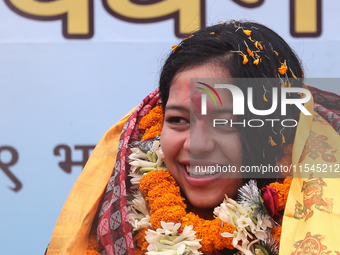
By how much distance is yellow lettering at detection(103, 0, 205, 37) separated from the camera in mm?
2617

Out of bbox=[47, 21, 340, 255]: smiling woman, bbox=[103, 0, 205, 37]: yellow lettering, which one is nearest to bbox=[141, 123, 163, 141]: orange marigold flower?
Result: bbox=[47, 21, 340, 255]: smiling woman

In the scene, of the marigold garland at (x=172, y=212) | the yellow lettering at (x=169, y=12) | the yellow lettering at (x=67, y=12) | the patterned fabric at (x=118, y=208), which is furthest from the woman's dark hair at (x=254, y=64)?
the yellow lettering at (x=67, y=12)

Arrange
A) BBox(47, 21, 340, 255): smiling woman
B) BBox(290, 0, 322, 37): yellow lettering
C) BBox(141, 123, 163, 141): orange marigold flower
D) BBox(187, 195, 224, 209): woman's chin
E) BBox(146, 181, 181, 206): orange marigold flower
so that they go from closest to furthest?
BBox(47, 21, 340, 255): smiling woman → BBox(187, 195, 224, 209): woman's chin → BBox(146, 181, 181, 206): orange marigold flower → BBox(141, 123, 163, 141): orange marigold flower → BBox(290, 0, 322, 37): yellow lettering

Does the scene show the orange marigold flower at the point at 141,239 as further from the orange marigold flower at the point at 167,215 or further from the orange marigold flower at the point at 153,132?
the orange marigold flower at the point at 153,132

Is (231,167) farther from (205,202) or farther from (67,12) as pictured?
(67,12)

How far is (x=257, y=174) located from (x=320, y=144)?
0.27 meters

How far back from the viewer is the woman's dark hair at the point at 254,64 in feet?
4.52

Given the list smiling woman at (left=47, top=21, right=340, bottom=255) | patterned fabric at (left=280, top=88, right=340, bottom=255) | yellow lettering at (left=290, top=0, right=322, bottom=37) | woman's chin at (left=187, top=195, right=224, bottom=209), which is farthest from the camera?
yellow lettering at (left=290, top=0, right=322, bottom=37)

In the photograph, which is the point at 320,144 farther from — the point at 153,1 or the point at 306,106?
the point at 153,1

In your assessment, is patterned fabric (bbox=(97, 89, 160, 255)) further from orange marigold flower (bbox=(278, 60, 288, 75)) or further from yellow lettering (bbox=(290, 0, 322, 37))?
yellow lettering (bbox=(290, 0, 322, 37))

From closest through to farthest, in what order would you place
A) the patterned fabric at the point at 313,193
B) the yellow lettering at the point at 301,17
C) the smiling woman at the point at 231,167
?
the patterned fabric at the point at 313,193, the smiling woman at the point at 231,167, the yellow lettering at the point at 301,17

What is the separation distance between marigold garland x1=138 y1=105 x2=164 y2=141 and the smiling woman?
0.22 meters

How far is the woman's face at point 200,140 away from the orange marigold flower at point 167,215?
67mm

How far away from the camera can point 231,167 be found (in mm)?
1388
